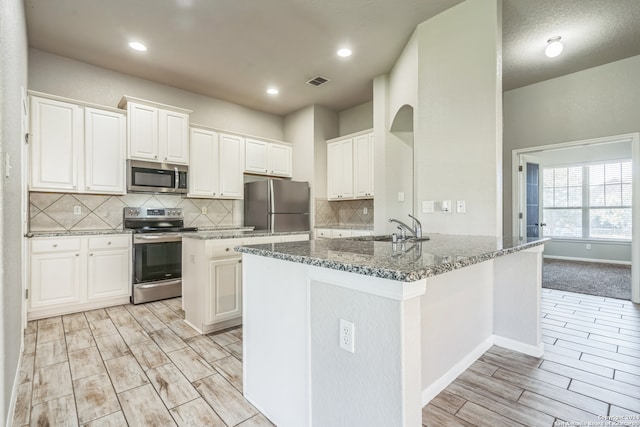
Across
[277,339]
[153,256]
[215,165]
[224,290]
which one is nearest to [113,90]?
[215,165]

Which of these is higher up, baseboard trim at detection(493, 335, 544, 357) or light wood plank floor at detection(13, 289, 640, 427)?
baseboard trim at detection(493, 335, 544, 357)

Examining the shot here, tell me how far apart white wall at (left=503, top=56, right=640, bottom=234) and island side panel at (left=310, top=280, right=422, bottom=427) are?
427 centimetres

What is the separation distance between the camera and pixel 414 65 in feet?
10.2

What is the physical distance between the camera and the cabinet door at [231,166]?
4.63 meters

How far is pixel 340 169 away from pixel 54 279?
12.8ft

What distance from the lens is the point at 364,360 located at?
43.2 inches

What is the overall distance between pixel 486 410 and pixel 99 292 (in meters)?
3.85

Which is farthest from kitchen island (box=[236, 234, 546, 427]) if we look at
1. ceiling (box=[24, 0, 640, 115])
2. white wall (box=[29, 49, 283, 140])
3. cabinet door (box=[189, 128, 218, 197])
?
white wall (box=[29, 49, 283, 140])

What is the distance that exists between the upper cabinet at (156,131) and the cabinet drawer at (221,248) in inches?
75.8

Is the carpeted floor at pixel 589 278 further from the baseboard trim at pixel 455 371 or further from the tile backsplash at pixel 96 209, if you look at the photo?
the tile backsplash at pixel 96 209

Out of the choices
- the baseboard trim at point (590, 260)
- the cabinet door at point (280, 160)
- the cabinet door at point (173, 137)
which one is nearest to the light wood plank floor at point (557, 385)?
the cabinet door at point (173, 137)

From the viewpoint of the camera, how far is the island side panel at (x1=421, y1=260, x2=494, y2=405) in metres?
1.76

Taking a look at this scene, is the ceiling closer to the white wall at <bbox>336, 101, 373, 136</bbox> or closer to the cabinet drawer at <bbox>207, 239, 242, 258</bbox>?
the white wall at <bbox>336, 101, 373, 136</bbox>

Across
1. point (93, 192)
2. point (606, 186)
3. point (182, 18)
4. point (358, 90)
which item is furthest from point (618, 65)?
point (93, 192)
